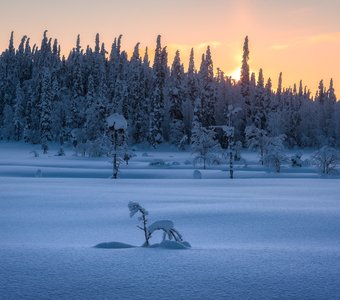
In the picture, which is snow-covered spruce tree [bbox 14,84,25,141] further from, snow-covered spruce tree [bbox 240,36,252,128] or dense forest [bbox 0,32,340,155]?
snow-covered spruce tree [bbox 240,36,252,128]

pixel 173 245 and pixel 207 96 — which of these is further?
pixel 207 96

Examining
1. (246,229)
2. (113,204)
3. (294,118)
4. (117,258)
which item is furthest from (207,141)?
(294,118)

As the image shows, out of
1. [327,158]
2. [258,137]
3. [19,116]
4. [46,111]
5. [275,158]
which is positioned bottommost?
[275,158]

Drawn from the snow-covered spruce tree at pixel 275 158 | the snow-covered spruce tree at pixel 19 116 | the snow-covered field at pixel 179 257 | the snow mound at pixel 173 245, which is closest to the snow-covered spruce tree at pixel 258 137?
the snow-covered spruce tree at pixel 275 158

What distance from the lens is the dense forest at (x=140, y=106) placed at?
77.7 metres

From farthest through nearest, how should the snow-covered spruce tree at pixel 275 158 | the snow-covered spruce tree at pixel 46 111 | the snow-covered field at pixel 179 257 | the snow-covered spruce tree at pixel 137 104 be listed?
the snow-covered spruce tree at pixel 137 104 < the snow-covered spruce tree at pixel 46 111 < the snow-covered spruce tree at pixel 275 158 < the snow-covered field at pixel 179 257

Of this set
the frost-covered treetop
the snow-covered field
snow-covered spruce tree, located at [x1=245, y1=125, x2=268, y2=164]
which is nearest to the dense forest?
snow-covered spruce tree, located at [x1=245, y1=125, x2=268, y2=164]

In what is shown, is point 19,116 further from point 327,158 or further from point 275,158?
point 327,158

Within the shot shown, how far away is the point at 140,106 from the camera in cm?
8344

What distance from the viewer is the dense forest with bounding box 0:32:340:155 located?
255ft

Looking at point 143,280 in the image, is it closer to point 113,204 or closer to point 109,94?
point 113,204

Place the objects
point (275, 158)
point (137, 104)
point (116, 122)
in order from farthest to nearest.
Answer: point (137, 104), point (275, 158), point (116, 122)

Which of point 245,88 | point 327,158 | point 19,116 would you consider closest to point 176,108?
point 245,88

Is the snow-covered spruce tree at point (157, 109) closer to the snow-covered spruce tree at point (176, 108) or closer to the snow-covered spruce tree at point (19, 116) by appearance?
the snow-covered spruce tree at point (176, 108)
